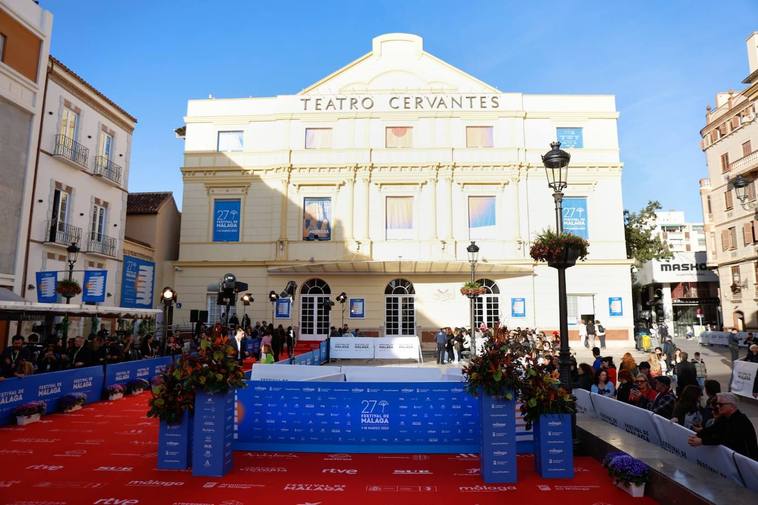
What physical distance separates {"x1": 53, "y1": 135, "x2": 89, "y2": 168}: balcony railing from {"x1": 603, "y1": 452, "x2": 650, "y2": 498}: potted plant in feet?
74.3

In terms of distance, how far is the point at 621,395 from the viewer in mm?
9133

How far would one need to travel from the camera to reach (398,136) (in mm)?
28984

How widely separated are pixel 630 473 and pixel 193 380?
5798mm

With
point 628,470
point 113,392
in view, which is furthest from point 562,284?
point 113,392

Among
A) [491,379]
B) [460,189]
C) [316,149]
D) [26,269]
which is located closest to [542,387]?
[491,379]

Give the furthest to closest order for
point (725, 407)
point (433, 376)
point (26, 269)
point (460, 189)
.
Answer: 1. point (460, 189)
2. point (26, 269)
3. point (433, 376)
4. point (725, 407)

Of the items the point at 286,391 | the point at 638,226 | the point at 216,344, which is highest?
the point at 638,226

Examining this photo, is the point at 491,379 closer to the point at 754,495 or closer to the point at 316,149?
the point at 754,495

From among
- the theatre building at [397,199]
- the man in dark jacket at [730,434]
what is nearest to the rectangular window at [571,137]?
the theatre building at [397,199]

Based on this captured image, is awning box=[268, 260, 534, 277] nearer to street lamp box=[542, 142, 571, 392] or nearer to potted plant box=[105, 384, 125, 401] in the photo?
potted plant box=[105, 384, 125, 401]

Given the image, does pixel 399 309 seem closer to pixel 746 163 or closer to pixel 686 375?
pixel 686 375

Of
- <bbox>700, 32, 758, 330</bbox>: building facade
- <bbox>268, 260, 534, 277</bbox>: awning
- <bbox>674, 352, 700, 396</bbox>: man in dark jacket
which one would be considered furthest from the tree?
<bbox>674, 352, 700, 396</bbox>: man in dark jacket

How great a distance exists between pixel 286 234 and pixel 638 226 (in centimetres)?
2700

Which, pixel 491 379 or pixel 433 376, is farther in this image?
pixel 433 376
